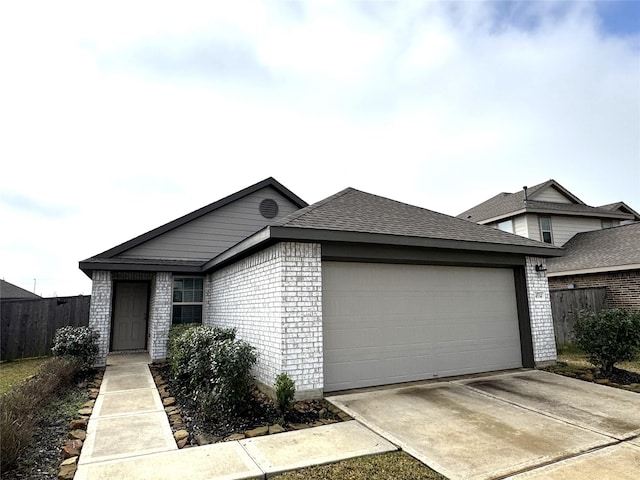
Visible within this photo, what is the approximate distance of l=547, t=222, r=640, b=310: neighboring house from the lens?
456 inches

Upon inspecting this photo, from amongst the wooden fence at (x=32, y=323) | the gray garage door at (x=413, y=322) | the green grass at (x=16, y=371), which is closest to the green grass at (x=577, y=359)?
the gray garage door at (x=413, y=322)

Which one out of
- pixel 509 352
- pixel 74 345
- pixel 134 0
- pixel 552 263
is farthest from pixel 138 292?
pixel 552 263

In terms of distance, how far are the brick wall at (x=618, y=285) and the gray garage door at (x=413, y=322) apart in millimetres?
6349

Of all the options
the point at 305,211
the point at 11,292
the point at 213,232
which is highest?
the point at 213,232

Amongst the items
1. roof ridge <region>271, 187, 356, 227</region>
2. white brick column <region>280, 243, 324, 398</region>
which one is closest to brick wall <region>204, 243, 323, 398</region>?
white brick column <region>280, 243, 324, 398</region>

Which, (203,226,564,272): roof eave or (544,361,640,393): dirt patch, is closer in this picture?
(203,226,564,272): roof eave

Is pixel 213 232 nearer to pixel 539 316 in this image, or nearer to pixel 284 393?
pixel 284 393

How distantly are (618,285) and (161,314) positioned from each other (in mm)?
14261

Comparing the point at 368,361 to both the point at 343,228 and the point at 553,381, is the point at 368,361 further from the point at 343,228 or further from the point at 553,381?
the point at 553,381

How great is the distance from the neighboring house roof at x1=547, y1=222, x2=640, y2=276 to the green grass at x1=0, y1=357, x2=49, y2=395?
50.9 feet

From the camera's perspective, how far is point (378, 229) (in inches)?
257

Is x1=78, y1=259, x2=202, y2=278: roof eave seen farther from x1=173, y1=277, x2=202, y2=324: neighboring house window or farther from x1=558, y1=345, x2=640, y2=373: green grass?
x1=558, y1=345, x2=640, y2=373: green grass

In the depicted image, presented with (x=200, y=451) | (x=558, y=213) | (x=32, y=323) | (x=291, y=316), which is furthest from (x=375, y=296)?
(x=558, y=213)

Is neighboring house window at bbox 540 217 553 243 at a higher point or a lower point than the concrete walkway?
higher
